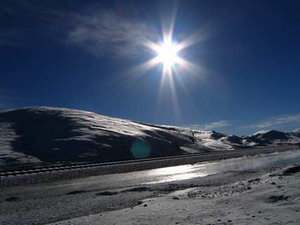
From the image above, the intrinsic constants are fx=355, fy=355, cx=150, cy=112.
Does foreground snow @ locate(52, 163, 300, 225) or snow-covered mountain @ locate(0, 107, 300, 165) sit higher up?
snow-covered mountain @ locate(0, 107, 300, 165)

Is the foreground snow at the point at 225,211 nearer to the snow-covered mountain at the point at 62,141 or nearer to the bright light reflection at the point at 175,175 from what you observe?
the bright light reflection at the point at 175,175

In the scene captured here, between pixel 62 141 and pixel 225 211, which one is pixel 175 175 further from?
pixel 62 141

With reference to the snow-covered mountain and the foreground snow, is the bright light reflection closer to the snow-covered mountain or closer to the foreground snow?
the foreground snow

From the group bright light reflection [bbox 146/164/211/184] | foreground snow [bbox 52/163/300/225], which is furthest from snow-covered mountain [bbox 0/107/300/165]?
Result: foreground snow [bbox 52/163/300/225]

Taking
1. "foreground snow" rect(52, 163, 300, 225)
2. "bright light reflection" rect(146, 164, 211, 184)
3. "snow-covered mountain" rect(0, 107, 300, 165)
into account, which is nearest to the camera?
"foreground snow" rect(52, 163, 300, 225)

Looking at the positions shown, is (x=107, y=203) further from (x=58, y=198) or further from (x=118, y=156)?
(x=118, y=156)

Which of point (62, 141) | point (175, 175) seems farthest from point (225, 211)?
point (62, 141)

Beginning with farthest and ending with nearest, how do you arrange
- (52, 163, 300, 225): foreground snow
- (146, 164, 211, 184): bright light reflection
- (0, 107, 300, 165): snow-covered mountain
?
(0, 107, 300, 165): snow-covered mountain < (146, 164, 211, 184): bright light reflection < (52, 163, 300, 225): foreground snow

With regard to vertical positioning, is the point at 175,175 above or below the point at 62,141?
below

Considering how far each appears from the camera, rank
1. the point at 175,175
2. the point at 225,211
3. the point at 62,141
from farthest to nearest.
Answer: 1. the point at 62,141
2. the point at 175,175
3. the point at 225,211

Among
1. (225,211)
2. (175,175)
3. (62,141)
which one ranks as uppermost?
(62,141)

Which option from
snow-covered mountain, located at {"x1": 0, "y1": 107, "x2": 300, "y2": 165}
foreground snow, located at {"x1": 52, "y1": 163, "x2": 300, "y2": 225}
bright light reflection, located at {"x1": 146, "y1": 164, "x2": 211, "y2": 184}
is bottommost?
foreground snow, located at {"x1": 52, "y1": 163, "x2": 300, "y2": 225}

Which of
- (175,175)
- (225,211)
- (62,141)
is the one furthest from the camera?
(62,141)

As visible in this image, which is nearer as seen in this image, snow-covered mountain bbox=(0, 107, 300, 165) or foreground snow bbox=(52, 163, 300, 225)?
foreground snow bbox=(52, 163, 300, 225)
